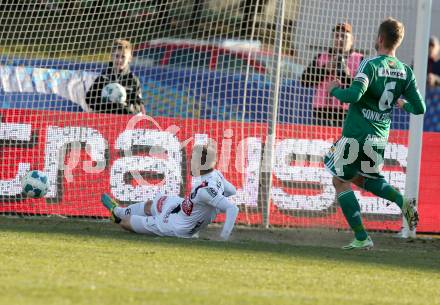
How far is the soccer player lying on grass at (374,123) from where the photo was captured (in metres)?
9.00

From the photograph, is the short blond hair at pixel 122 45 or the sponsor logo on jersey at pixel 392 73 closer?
the sponsor logo on jersey at pixel 392 73

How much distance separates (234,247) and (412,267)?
5.25 feet

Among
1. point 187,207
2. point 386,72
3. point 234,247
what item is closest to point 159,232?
point 187,207

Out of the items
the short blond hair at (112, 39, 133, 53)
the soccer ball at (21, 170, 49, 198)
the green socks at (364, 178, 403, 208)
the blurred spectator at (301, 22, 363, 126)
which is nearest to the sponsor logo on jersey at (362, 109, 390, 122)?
the green socks at (364, 178, 403, 208)

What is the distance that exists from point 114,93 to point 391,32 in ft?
13.9

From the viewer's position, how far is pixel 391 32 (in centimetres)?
900

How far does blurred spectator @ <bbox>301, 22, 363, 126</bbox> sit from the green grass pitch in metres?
2.24

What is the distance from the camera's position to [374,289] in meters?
6.42

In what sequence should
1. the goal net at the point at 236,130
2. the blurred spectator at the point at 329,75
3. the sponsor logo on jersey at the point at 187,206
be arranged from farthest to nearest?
the blurred spectator at the point at 329,75 < the goal net at the point at 236,130 < the sponsor logo on jersey at the point at 187,206

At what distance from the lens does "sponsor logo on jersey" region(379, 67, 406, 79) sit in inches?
354

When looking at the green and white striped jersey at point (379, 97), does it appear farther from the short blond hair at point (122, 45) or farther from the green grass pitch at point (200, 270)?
the short blond hair at point (122, 45)

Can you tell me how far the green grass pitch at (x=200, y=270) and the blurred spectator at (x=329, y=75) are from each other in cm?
224

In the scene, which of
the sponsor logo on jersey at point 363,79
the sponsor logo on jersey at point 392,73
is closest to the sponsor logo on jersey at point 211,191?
the sponsor logo on jersey at point 363,79

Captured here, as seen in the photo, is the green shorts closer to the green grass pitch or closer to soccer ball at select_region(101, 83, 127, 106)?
the green grass pitch
